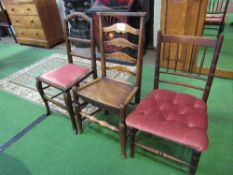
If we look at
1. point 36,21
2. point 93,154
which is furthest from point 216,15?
point 36,21

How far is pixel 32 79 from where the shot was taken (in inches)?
106

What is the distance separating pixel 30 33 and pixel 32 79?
1.55 m

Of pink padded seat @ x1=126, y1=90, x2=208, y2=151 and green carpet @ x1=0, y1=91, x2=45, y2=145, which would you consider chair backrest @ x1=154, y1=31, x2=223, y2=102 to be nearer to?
pink padded seat @ x1=126, y1=90, x2=208, y2=151

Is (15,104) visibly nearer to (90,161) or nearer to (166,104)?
(90,161)

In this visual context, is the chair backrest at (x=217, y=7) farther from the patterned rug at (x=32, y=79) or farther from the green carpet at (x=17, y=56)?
the green carpet at (x=17, y=56)

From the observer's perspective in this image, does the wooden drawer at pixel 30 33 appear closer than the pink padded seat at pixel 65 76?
No

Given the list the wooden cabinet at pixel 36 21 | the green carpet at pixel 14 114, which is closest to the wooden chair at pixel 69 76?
the green carpet at pixel 14 114

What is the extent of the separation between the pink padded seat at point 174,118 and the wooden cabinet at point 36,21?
9.85ft

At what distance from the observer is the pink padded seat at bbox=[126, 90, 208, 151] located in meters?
1.05

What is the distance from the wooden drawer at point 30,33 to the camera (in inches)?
142

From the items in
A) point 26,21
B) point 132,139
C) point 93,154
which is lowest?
point 93,154

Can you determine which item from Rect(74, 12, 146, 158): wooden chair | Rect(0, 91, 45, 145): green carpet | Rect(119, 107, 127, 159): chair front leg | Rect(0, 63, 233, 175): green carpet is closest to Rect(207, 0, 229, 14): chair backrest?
Rect(0, 63, 233, 175): green carpet

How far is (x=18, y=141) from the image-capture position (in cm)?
172

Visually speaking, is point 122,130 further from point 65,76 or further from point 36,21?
point 36,21
